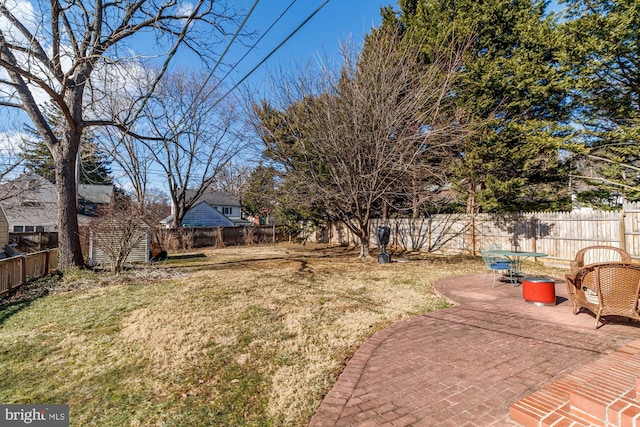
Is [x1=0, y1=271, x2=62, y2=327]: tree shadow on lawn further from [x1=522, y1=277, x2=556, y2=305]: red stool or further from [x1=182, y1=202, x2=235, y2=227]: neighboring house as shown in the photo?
[x1=182, y1=202, x2=235, y2=227]: neighboring house

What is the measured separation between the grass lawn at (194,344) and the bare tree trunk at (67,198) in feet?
5.04

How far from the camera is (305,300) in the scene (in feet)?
20.4

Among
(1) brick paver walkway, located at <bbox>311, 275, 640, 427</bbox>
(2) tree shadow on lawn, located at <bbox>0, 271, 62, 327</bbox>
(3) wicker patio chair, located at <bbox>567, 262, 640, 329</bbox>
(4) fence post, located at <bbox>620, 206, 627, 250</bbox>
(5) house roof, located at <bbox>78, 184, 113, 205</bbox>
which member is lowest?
(2) tree shadow on lawn, located at <bbox>0, 271, 62, 327</bbox>

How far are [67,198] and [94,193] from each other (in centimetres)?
2625

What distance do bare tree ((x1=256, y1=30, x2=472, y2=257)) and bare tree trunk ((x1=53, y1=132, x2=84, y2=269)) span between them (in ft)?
23.7

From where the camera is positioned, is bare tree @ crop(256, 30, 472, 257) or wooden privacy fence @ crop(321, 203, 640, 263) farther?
bare tree @ crop(256, 30, 472, 257)

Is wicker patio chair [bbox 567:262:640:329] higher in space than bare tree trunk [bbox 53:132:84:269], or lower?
lower

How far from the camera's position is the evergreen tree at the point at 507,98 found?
11.5 m

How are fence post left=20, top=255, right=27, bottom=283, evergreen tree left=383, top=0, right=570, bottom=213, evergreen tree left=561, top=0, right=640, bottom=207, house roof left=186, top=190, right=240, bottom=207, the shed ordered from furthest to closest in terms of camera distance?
house roof left=186, top=190, right=240, bottom=207
evergreen tree left=383, top=0, right=570, bottom=213
the shed
evergreen tree left=561, top=0, right=640, bottom=207
fence post left=20, top=255, right=27, bottom=283

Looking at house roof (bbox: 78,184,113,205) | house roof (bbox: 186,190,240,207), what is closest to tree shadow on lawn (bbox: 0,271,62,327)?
house roof (bbox: 78,184,113,205)

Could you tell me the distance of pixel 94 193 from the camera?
30.8m

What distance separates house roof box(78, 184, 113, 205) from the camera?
30.0 m

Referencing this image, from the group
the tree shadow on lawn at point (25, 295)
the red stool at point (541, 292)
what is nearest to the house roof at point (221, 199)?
the tree shadow on lawn at point (25, 295)

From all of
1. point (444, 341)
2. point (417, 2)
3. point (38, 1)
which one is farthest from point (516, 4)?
point (38, 1)
